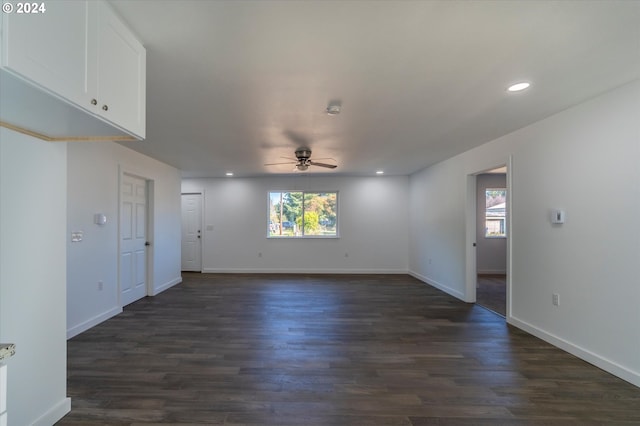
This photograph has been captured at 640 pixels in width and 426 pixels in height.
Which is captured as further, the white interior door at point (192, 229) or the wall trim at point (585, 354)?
the white interior door at point (192, 229)

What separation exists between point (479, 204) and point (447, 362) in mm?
5505

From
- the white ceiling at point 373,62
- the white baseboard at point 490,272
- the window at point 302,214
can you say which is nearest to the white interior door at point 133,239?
the white ceiling at point 373,62

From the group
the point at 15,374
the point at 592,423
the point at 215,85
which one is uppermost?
the point at 215,85

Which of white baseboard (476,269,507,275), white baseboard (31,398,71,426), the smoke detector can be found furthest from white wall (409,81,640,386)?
white baseboard (31,398,71,426)

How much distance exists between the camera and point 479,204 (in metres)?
7.07

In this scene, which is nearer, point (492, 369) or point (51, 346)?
point (51, 346)

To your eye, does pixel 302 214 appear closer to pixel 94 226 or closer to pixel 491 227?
pixel 94 226

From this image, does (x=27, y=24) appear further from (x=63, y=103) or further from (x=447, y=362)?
(x=447, y=362)

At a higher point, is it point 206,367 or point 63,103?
point 63,103

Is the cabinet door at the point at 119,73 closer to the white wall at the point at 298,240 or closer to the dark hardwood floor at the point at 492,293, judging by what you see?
the dark hardwood floor at the point at 492,293

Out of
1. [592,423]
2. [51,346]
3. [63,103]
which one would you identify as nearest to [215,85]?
[63,103]

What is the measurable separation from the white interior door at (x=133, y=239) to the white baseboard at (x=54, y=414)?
2483 millimetres

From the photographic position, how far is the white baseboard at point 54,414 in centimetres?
175

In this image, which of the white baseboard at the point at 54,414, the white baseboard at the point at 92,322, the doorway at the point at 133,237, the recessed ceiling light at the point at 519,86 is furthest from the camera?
the doorway at the point at 133,237
